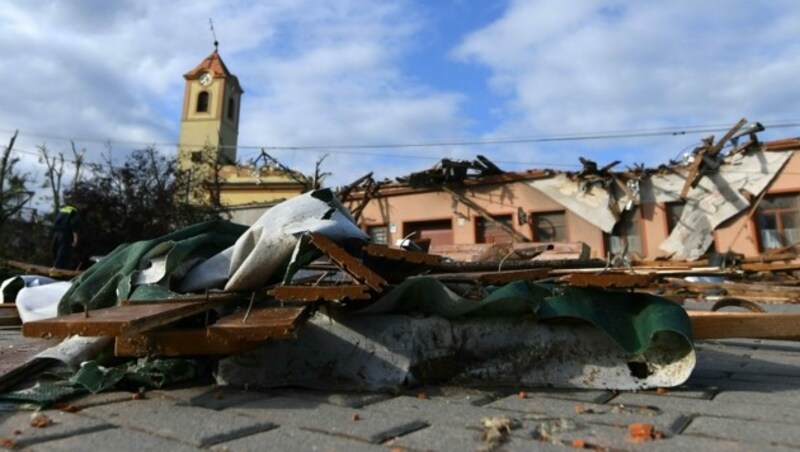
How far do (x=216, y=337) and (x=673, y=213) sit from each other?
14708 mm

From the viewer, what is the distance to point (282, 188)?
2512 cm

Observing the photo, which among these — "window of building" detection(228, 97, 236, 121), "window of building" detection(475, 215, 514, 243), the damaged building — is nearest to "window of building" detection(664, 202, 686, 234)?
the damaged building

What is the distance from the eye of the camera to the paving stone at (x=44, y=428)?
1656 millimetres

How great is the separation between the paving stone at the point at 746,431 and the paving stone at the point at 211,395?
1.60 metres

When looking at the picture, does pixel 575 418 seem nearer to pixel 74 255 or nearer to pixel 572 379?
pixel 572 379

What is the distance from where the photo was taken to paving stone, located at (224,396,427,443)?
170cm

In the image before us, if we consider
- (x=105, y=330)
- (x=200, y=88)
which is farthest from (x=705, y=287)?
(x=200, y=88)

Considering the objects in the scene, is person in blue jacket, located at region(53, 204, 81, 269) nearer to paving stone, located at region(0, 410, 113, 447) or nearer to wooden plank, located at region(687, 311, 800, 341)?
paving stone, located at region(0, 410, 113, 447)

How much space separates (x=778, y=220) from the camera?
44.3ft

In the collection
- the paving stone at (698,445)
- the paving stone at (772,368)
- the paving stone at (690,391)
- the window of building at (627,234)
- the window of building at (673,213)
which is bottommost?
the paving stone at (698,445)

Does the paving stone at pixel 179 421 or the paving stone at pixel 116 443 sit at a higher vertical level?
the paving stone at pixel 179 421

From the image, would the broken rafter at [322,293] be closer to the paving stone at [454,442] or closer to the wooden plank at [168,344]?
the wooden plank at [168,344]

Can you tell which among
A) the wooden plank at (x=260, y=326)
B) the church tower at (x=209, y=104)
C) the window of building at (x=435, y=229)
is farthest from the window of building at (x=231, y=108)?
the wooden plank at (x=260, y=326)

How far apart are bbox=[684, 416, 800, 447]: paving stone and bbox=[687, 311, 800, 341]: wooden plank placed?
860 mm
